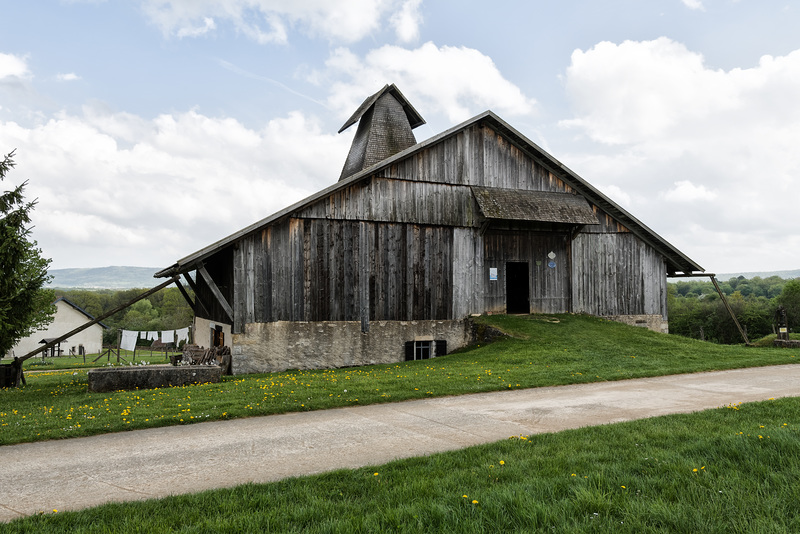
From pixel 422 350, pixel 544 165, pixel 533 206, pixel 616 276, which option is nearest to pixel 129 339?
pixel 422 350

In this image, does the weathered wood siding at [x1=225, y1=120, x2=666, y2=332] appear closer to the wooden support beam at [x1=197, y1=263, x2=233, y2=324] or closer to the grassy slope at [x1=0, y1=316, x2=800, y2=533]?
the wooden support beam at [x1=197, y1=263, x2=233, y2=324]

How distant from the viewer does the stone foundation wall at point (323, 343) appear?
16.3 metres

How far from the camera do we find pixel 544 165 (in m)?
21.1

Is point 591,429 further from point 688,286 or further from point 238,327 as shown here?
point 688,286

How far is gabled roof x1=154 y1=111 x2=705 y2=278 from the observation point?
52.2 feet

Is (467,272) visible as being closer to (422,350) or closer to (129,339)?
(422,350)

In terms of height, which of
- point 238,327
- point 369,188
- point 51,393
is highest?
point 369,188

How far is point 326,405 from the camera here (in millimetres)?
9586

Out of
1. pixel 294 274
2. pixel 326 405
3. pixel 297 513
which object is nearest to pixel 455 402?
pixel 326 405

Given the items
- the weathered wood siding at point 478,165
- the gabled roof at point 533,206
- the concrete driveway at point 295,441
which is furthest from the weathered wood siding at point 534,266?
the concrete driveway at point 295,441

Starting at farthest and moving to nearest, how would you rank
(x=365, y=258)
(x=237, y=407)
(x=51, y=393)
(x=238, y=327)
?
1. (x=365, y=258)
2. (x=238, y=327)
3. (x=51, y=393)
4. (x=237, y=407)

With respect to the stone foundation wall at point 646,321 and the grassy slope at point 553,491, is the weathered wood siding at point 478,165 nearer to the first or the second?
the stone foundation wall at point 646,321

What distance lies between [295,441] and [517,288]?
18.6 metres

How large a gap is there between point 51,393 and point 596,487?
13.6m
